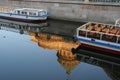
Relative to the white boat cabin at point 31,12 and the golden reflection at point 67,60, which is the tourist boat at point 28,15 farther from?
the golden reflection at point 67,60

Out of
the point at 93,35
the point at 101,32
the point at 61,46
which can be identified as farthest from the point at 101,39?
the point at 61,46

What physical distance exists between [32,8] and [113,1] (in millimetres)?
12825

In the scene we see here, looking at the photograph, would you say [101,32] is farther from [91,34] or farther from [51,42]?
[51,42]

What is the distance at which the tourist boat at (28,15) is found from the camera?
31.7 metres

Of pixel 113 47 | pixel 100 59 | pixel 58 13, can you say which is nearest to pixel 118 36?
pixel 113 47

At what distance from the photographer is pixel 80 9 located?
30.5 meters

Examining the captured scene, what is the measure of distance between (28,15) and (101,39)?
1460 centimetres

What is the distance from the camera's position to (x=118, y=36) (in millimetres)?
19734

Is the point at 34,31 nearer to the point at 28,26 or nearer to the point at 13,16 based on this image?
the point at 28,26

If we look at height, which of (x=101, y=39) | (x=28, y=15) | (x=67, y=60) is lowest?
(x=67, y=60)

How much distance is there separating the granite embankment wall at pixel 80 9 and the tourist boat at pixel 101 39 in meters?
6.53

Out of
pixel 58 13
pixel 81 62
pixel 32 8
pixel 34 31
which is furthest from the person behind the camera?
pixel 32 8

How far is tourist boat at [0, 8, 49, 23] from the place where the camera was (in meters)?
31.7

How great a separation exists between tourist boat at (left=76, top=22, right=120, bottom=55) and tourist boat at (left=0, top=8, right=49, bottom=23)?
35.7 feet
